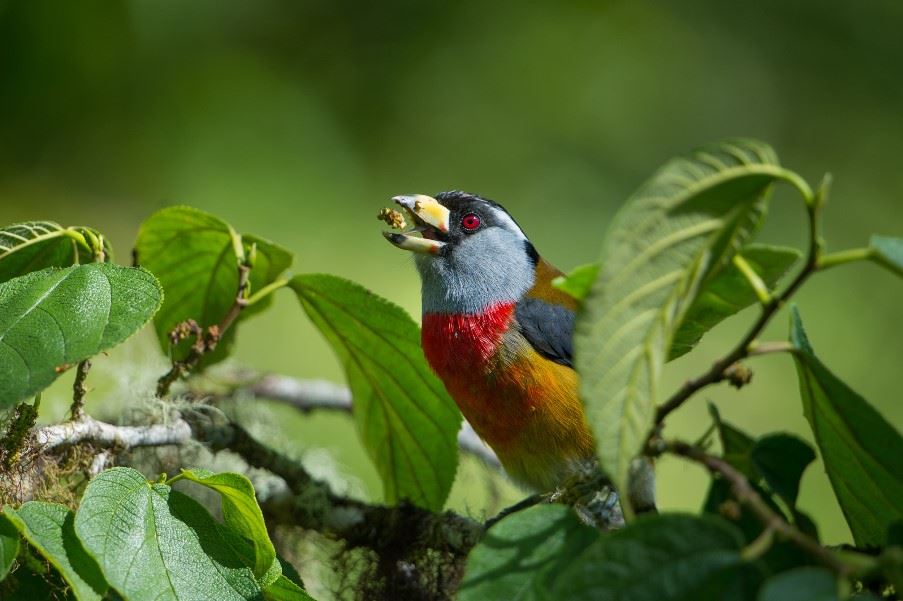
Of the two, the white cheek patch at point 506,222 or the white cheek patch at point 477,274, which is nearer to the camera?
the white cheek patch at point 477,274

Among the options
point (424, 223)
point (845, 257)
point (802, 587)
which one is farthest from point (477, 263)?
point (802, 587)

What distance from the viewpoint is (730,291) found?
1126 mm

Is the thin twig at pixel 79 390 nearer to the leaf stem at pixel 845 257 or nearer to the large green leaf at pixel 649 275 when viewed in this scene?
the large green leaf at pixel 649 275

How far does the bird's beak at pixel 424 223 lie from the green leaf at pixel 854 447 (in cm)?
110

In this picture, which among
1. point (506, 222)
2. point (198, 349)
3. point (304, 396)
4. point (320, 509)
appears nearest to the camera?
point (198, 349)

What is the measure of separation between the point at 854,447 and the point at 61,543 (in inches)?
35.3

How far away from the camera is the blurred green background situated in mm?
3752

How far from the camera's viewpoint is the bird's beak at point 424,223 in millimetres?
2139

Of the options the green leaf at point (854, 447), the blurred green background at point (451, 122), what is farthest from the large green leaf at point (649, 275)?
the blurred green background at point (451, 122)

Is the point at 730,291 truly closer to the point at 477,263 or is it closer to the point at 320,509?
the point at 320,509

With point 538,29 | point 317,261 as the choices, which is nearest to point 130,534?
point 317,261

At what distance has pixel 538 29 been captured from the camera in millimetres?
4609

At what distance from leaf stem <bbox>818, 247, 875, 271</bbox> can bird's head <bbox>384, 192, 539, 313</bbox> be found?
116cm

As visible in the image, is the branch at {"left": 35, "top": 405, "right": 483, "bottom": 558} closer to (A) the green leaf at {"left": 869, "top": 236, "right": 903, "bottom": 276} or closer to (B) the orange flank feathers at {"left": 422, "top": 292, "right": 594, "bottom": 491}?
(B) the orange flank feathers at {"left": 422, "top": 292, "right": 594, "bottom": 491}
